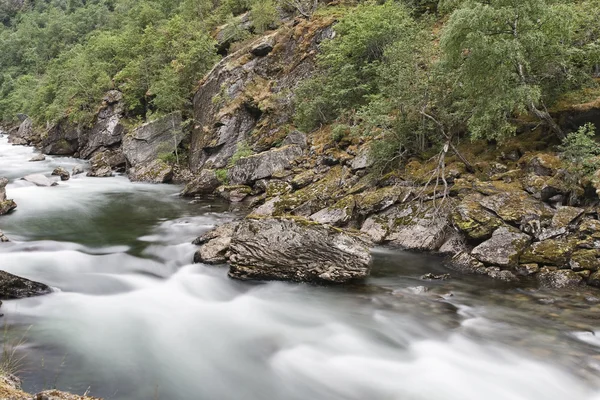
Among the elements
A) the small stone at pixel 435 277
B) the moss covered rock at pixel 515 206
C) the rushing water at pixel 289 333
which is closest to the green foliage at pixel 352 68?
the moss covered rock at pixel 515 206

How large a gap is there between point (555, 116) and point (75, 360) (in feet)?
50.3

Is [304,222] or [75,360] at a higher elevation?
[304,222]

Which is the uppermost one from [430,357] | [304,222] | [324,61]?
[324,61]

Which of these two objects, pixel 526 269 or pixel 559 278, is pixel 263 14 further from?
pixel 559 278

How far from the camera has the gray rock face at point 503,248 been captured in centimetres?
1058

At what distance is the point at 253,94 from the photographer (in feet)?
91.3

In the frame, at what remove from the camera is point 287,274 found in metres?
10.6

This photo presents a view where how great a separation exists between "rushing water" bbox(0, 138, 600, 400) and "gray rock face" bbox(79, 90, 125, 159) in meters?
23.2

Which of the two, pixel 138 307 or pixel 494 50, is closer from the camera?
pixel 138 307

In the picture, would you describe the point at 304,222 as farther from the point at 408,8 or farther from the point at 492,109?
the point at 408,8

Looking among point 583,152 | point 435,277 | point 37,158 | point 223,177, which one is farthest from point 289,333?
point 37,158

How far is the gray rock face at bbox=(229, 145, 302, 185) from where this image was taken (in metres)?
20.4

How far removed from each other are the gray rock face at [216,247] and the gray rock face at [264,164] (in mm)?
7449

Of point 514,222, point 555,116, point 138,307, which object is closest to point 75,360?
point 138,307
